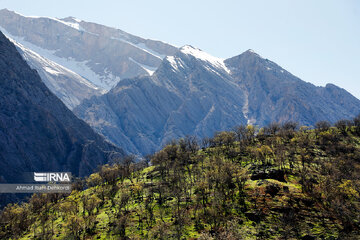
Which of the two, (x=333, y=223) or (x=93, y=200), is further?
(x=93, y=200)

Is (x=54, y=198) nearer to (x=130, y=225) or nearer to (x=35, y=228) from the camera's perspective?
(x=35, y=228)

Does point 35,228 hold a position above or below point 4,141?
below

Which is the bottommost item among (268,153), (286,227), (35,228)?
(35,228)

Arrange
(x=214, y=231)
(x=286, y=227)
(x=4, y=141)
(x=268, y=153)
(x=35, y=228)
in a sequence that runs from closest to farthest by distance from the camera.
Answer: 1. (x=286, y=227)
2. (x=214, y=231)
3. (x=35, y=228)
4. (x=268, y=153)
5. (x=4, y=141)

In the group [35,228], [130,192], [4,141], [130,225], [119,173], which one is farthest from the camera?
[4,141]

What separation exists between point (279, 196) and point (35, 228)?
71317mm

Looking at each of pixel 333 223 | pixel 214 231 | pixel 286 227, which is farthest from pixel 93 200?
pixel 333 223

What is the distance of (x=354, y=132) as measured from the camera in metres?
143

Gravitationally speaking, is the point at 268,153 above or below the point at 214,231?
above

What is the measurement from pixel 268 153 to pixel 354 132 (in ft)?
262

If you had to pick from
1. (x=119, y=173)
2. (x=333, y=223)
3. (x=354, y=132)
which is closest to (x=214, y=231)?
(x=333, y=223)

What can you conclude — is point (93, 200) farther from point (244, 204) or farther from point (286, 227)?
point (286, 227)

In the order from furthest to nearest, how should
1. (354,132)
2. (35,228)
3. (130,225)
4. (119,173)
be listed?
(354,132), (119,173), (35,228), (130,225)

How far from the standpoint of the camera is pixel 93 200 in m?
73.5
